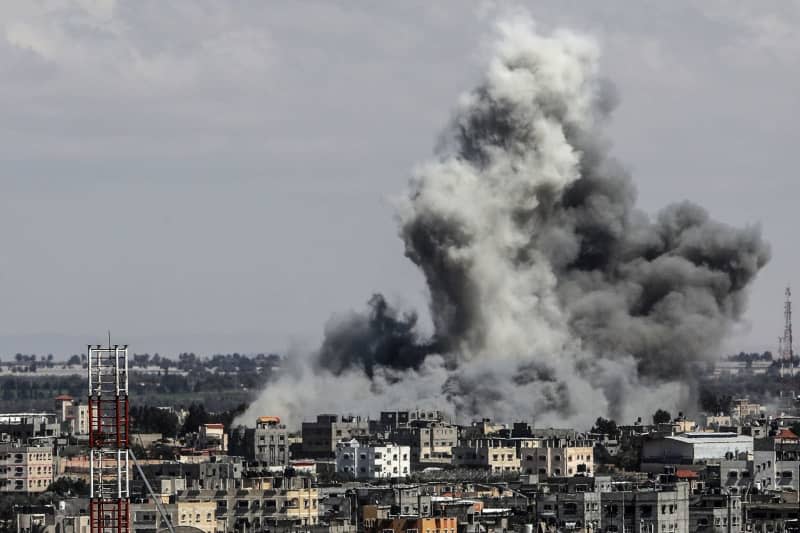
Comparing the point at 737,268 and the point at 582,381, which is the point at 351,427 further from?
the point at 737,268

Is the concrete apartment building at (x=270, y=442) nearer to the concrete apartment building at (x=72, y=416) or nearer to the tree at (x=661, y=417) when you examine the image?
the tree at (x=661, y=417)

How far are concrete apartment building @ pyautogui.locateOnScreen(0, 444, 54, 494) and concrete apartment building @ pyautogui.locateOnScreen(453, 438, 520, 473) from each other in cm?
1548

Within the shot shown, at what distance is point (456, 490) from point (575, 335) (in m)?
34.9

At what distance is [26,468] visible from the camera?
106 metres

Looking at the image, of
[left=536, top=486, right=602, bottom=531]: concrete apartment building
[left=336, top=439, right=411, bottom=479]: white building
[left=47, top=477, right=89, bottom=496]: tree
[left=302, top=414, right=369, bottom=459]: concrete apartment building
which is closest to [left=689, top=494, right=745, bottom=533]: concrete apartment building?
[left=536, top=486, right=602, bottom=531]: concrete apartment building

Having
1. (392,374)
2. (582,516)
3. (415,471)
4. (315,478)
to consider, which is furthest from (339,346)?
(582,516)

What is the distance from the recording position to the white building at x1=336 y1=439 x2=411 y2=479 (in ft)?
343

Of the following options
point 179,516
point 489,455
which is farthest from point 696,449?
point 179,516

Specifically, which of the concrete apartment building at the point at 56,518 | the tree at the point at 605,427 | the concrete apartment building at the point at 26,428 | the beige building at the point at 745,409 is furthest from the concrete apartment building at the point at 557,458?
the beige building at the point at 745,409

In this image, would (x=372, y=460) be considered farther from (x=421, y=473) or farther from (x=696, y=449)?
(x=696, y=449)

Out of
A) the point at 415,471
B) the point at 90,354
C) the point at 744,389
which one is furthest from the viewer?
the point at 744,389

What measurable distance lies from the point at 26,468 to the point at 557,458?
19573 millimetres

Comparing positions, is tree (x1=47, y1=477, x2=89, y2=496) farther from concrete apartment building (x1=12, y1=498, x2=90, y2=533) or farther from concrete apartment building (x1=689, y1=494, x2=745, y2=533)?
concrete apartment building (x1=689, y1=494, x2=745, y2=533)

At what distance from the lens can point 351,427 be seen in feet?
385
